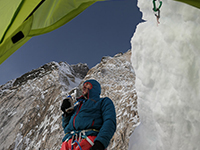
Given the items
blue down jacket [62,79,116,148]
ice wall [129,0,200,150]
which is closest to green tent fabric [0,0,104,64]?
ice wall [129,0,200,150]

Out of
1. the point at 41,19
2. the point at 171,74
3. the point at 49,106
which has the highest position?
the point at 41,19

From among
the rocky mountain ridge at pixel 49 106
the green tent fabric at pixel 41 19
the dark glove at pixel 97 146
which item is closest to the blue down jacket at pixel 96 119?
the dark glove at pixel 97 146

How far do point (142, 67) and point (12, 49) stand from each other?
2165mm

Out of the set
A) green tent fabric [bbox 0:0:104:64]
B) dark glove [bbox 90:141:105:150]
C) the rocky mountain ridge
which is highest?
green tent fabric [bbox 0:0:104:64]

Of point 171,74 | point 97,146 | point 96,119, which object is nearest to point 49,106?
point 96,119

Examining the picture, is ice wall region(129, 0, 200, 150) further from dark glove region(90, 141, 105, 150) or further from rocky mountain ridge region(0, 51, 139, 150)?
rocky mountain ridge region(0, 51, 139, 150)

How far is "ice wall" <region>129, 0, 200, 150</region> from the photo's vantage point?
1.74 m

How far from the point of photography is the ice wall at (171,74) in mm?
1736

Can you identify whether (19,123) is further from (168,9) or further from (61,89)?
(168,9)

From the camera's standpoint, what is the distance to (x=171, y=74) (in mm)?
2051

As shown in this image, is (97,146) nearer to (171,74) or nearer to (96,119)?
(96,119)

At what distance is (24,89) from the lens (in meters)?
10.7

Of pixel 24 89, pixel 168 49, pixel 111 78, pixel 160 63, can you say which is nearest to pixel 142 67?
pixel 160 63

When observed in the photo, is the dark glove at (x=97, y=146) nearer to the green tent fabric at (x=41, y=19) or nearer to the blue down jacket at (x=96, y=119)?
the blue down jacket at (x=96, y=119)
